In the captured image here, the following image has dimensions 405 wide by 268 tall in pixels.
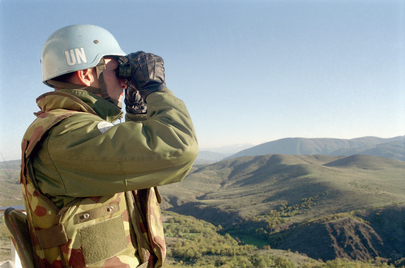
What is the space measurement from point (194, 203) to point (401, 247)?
35.9m

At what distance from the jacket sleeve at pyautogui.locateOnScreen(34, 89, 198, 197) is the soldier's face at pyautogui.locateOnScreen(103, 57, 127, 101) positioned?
0.63m

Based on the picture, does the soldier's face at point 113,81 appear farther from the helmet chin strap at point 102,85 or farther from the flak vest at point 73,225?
the flak vest at point 73,225

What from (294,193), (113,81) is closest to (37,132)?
(113,81)

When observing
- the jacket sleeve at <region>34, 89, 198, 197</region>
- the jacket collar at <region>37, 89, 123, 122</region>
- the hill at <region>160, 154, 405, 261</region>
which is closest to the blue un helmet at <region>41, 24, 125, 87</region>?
the jacket collar at <region>37, 89, 123, 122</region>

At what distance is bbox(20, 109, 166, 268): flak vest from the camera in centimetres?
164

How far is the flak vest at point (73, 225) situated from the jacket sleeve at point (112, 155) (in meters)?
0.10

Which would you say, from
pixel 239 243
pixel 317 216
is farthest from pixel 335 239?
pixel 239 243

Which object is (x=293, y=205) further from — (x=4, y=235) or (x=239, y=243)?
(x=4, y=235)

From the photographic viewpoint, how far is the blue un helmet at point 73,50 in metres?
2.21

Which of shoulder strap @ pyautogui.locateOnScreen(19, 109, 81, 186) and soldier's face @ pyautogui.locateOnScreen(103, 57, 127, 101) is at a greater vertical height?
soldier's face @ pyautogui.locateOnScreen(103, 57, 127, 101)

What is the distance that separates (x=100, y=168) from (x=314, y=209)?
44267mm

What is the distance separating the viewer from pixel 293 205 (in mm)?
44250

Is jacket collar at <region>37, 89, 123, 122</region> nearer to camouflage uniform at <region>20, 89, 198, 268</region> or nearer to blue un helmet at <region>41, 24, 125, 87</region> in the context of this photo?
camouflage uniform at <region>20, 89, 198, 268</region>

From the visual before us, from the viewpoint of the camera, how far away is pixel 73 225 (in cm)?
166
